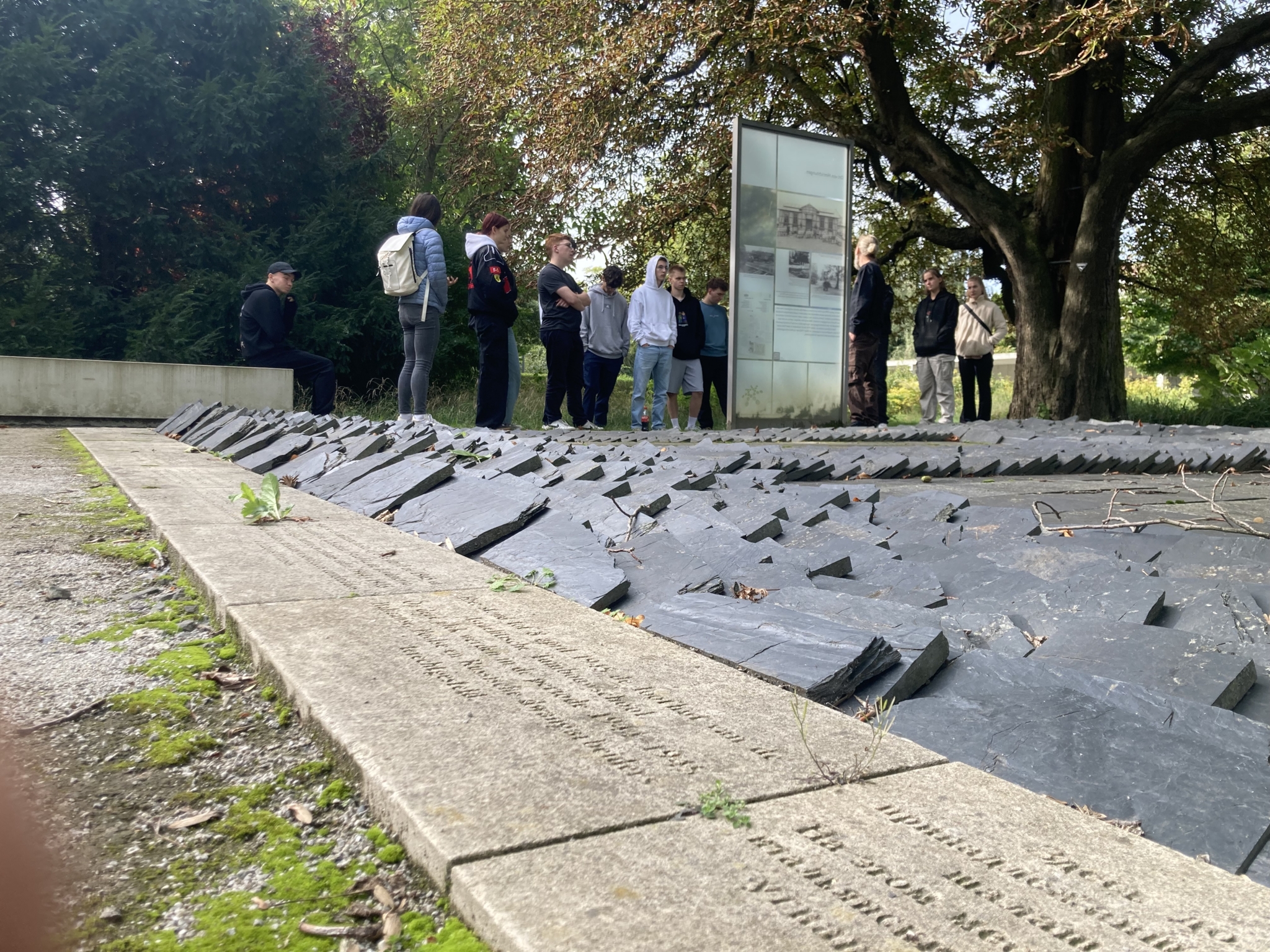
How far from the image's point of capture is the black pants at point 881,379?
1194 cm

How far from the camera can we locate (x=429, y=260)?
822 centimetres

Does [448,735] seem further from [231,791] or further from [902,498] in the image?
[902,498]

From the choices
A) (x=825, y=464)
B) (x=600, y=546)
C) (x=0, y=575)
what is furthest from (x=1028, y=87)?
(x=0, y=575)

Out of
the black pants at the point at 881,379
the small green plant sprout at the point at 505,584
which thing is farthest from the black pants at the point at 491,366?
the small green plant sprout at the point at 505,584

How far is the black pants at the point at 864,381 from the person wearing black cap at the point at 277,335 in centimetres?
612

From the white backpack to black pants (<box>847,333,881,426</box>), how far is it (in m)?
5.76

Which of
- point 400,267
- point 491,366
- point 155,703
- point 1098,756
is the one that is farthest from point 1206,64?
point 155,703

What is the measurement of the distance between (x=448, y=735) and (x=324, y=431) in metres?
5.85

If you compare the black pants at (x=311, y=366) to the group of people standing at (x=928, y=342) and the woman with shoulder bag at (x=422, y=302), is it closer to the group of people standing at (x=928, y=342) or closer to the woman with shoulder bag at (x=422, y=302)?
the woman with shoulder bag at (x=422, y=302)

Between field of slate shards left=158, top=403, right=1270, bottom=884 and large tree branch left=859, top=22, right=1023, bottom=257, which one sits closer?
field of slate shards left=158, top=403, right=1270, bottom=884

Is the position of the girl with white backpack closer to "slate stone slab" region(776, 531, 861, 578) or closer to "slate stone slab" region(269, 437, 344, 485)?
"slate stone slab" region(269, 437, 344, 485)

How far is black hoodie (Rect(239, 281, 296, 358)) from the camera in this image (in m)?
10.4

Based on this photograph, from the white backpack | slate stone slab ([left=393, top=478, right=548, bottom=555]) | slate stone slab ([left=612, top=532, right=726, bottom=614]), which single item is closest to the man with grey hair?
Answer: the white backpack

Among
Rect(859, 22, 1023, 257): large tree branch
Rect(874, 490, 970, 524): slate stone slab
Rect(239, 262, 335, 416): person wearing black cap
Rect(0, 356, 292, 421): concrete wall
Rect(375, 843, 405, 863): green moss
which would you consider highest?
Rect(859, 22, 1023, 257): large tree branch
